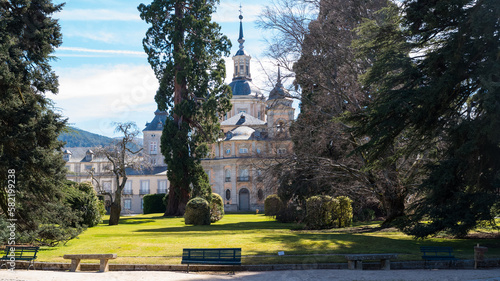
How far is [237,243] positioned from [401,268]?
5.26 m

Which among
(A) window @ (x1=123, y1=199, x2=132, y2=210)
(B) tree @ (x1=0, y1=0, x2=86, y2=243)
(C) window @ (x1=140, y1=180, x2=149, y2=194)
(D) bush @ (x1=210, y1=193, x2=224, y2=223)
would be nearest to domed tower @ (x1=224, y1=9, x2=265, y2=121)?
(C) window @ (x1=140, y1=180, x2=149, y2=194)

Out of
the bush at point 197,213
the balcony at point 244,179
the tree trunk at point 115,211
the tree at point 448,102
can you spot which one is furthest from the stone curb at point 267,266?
the balcony at point 244,179

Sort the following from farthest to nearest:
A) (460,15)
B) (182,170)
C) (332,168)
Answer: (182,170)
(332,168)
(460,15)

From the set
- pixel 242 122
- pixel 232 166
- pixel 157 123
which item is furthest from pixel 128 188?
pixel 157 123

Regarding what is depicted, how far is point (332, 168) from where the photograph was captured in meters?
22.2

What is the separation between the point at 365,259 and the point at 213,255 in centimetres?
350

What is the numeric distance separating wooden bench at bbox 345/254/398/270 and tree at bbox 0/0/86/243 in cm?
886

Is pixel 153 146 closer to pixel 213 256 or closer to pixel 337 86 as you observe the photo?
pixel 337 86

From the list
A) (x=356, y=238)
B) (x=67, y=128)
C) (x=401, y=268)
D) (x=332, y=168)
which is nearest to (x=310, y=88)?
(x=332, y=168)

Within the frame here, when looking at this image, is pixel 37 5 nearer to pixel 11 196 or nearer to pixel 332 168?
pixel 11 196

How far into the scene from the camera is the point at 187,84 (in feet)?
114

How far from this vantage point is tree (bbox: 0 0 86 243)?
14297 millimetres

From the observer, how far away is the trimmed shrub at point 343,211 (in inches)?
857

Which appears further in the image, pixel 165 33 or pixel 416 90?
pixel 165 33
